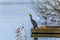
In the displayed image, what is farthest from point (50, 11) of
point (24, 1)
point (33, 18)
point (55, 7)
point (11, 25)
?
point (11, 25)

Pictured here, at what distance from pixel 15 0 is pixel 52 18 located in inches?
17.8

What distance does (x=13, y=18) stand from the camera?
175cm

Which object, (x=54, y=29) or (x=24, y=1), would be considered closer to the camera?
(x=54, y=29)

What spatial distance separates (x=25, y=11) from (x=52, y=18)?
1.01 ft

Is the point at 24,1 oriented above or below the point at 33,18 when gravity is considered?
above

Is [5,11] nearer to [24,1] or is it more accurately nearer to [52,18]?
[24,1]

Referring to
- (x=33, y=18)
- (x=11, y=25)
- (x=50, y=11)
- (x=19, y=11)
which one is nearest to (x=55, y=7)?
(x=50, y=11)

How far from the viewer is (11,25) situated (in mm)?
1756

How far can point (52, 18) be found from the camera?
173cm

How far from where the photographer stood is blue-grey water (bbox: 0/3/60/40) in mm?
1729

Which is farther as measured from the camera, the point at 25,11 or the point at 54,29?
the point at 25,11

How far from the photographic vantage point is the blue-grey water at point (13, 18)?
1729 mm

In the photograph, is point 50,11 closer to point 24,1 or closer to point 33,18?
point 33,18

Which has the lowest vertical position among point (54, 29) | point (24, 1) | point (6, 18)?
point (54, 29)
